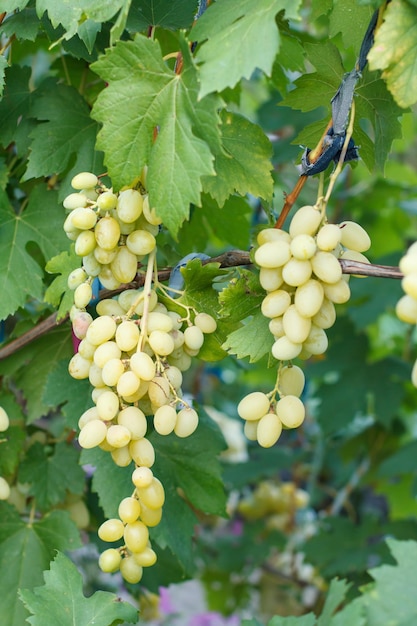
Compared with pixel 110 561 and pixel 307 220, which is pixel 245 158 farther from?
pixel 110 561

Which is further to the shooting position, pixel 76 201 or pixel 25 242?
pixel 25 242

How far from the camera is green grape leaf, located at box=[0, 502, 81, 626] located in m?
0.93

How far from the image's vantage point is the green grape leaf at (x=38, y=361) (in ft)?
3.38

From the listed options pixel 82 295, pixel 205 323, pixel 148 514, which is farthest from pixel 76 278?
pixel 148 514

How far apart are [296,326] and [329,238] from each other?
76 mm

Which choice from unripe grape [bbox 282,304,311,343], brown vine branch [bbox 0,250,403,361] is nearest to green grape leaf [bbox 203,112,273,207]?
brown vine branch [bbox 0,250,403,361]

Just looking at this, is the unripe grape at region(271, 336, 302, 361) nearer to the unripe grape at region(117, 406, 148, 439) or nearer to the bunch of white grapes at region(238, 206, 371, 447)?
the bunch of white grapes at region(238, 206, 371, 447)

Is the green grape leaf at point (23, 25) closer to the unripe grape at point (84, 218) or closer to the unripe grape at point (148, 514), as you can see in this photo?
the unripe grape at point (84, 218)

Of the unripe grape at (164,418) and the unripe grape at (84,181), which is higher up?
the unripe grape at (84,181)

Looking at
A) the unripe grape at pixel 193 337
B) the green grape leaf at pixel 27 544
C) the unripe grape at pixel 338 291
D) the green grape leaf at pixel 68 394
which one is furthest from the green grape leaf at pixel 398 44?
the green grape leaf at pixel 27 544

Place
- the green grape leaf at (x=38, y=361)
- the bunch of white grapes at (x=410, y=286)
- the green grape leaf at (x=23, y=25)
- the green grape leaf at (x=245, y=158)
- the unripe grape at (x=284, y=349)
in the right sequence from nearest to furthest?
the bunch of white grapes at (x=410, y=286), the unripe grape at (x=284, y=349), the green grape leaf at (x=245, y=158), the green grape leaf at (x=23, y=25), the green grape leaf at (x=38, y=361)

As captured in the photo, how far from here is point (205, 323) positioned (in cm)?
73

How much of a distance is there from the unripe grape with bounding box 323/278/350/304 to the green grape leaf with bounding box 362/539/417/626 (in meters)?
0.21

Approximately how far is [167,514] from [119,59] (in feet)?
1.83
